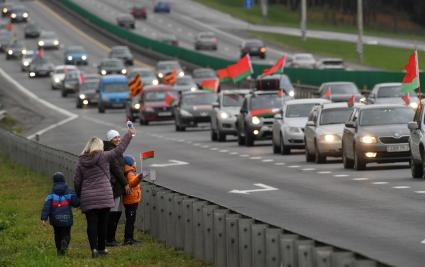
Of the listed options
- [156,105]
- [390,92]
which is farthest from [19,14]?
[390,92]

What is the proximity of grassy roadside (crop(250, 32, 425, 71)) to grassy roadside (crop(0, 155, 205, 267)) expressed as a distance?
68.3 m

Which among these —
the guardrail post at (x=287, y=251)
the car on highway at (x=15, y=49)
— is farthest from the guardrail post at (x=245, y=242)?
the car on highway at (x=15, y=49)

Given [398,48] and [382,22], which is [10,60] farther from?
[382,22]

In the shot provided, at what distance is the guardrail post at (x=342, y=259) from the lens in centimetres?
1144

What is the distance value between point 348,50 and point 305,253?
110886 millimetres

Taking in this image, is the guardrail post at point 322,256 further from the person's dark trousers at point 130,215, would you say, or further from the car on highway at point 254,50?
the car on highway at point 254,50

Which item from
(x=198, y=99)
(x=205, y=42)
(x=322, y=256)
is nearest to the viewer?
(x=322, y=256)

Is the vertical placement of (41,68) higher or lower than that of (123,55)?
lower

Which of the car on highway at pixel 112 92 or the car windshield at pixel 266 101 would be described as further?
the car on highway at pixel 112 92

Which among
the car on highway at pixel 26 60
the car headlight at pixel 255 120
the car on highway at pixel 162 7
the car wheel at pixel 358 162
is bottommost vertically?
the car wheel at pixel 358 162

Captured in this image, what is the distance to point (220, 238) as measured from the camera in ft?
53.6

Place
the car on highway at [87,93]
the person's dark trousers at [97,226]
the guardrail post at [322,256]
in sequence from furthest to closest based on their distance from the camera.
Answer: the car on highway at [87,93]
the person's dark trousers at [97,226]
the guardrail post at [322,256]

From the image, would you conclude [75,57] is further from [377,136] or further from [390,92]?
[377,136]

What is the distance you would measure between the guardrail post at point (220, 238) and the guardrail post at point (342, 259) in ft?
14.3
